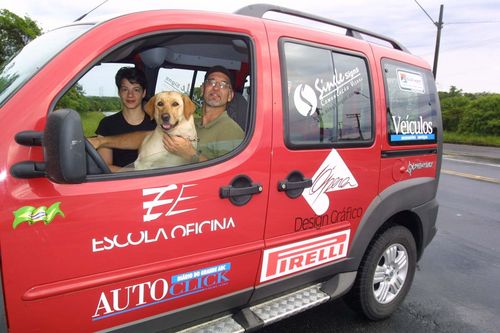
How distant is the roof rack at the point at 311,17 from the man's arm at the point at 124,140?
90 cm

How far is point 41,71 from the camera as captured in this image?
5.43ft

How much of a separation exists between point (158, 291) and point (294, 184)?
3.04ft

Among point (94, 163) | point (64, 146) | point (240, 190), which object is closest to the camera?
point (64, 146)

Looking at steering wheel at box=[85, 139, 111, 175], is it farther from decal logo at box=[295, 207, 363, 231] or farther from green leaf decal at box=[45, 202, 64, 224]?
decal logo at box=[295, 207, 363, 231]

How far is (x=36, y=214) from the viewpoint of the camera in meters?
1.56

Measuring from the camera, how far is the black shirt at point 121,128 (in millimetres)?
2223

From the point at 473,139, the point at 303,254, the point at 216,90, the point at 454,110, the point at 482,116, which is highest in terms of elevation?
the point at 216,90

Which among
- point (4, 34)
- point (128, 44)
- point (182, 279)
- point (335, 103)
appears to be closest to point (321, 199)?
point (335, 103)

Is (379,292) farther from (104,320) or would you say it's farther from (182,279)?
Result: (104,320)

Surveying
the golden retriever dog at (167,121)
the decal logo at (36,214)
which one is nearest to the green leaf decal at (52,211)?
the decal logo at (36,214)

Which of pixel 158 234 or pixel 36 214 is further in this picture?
pixel 158 234

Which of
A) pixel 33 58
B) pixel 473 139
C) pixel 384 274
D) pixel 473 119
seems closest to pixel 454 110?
pixel 473 119

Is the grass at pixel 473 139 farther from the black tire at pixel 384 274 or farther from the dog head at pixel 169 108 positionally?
the dog head at pixel 169 108

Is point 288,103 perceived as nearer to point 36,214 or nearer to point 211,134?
point 211,134
